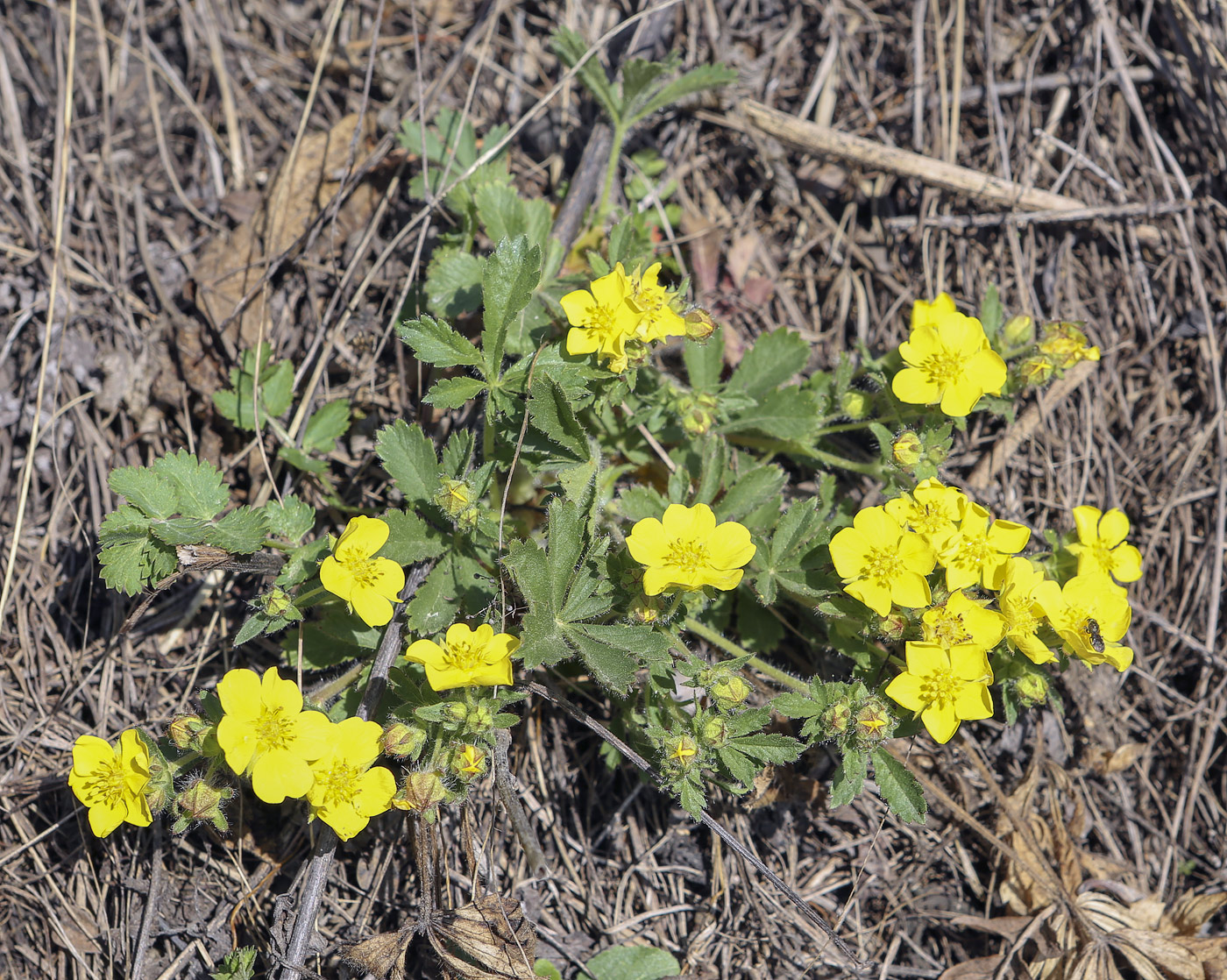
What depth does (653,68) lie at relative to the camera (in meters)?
3.49

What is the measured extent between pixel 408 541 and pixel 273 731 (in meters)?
0.75

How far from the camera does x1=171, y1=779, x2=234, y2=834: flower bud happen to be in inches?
104

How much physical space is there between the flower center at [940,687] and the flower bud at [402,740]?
1.62 metres

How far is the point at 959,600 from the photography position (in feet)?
9.12

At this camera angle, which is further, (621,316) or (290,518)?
(290,518)

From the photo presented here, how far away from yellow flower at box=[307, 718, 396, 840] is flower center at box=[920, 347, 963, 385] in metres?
2.24

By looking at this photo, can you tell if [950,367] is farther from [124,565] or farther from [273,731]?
[124,565]

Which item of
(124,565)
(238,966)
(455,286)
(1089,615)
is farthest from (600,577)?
(238,966)

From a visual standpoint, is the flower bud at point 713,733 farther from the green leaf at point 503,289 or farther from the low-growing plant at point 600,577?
the green leaf at point 503,289

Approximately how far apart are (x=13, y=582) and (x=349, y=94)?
2.72m

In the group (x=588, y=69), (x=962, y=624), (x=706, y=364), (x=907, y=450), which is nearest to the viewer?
(x=962, y=624)

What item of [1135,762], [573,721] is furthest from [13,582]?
[1135,762]

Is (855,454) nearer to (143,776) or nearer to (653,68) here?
(653,68)

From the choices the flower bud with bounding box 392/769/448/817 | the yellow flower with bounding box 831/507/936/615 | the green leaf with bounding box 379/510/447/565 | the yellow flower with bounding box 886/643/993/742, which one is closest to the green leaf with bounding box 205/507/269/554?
the green leaf with bounding box 379/510/447/565
